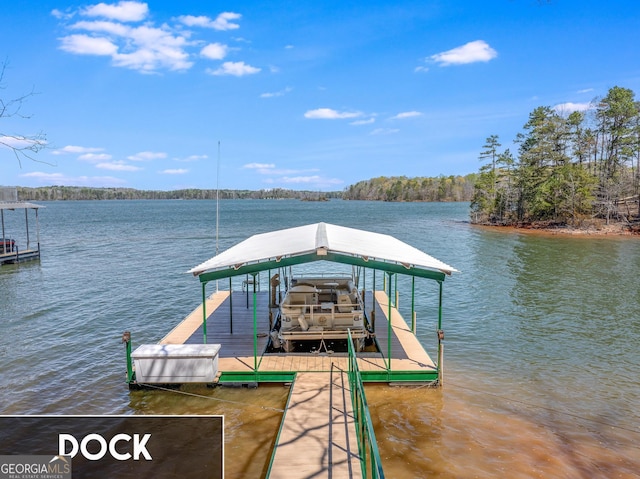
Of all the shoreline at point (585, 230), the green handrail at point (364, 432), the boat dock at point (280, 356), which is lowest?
the boat dock at point (280, 356)

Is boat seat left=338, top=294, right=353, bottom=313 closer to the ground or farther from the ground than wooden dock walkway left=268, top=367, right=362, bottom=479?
farther from the ground

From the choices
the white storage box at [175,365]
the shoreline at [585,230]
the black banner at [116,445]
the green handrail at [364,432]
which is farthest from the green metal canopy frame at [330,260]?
the shoreline at [585,230]

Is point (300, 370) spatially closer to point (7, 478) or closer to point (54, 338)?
point (7, 478)

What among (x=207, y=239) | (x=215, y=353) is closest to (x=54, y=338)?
(x=215, y=353)

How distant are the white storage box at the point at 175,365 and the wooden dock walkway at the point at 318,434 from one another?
6.53 ft

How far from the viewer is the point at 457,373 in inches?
453

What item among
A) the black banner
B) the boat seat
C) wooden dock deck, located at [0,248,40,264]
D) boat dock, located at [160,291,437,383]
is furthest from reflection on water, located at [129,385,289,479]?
wooden dock deck, located at [0,248,40,264]

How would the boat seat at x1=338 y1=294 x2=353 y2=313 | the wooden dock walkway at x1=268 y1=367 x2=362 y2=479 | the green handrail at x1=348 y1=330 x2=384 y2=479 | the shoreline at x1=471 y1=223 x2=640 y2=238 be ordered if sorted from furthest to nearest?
the shoreline at x1=471 y1=223 x2=640 y2=238
the boat seat at x1=338 y1=294 x2=353 y2=313
the wooden dock walkway at x1=268 y1=367 x2=362 y2=479
the green handrail at x1=348 y1=330 x2=384 y2=479

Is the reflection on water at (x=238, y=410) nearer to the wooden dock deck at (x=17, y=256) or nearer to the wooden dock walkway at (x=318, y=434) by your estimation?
the wooden dock walkway at (x=318, y=434)

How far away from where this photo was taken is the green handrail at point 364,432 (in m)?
4.49

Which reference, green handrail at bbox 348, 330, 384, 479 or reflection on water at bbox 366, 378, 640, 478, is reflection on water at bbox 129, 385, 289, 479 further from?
reflection on water at bbox 366, 378, 640, 478

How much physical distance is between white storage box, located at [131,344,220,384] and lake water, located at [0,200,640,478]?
507 mm

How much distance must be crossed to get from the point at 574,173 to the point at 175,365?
52195 millimetres

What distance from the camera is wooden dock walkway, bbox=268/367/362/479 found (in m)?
6.28
